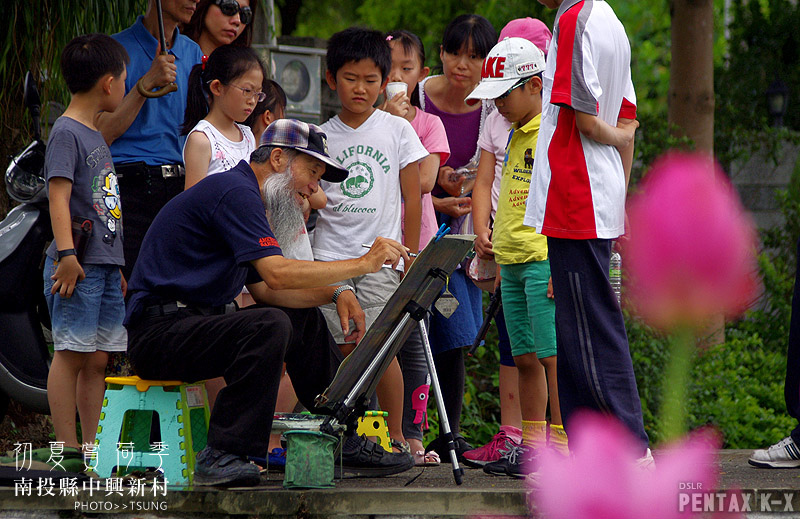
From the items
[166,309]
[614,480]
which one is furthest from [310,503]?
[614,480]

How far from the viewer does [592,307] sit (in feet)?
9.29

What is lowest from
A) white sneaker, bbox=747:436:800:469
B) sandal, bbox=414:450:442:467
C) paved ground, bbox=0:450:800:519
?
sandal, bbox=414:450:442:467

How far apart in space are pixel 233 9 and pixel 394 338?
6.67 ft

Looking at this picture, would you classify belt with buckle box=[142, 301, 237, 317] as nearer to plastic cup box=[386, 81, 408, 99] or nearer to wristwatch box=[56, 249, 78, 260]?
wristwatch box=[56, 249, 78, 260]

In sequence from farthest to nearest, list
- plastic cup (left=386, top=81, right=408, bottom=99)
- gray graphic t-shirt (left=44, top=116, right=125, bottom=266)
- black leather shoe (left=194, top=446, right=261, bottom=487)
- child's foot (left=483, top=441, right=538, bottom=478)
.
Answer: plastic cup (left=386, top=81, right=408, bottom=99) < gray graphic t-shirt (left=44, top=116, right=125, bottom=266) < child's foot (left=483, top=441, right=538, bottom=478) < black leather shoe (left=194, top=446, right=261, bottom=487)

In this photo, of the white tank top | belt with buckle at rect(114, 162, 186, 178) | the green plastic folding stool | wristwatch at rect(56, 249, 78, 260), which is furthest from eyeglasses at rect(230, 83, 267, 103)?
the green plastic folding stool

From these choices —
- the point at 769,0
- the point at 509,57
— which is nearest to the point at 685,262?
the point at 509,57

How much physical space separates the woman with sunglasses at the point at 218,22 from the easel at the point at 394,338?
6.44 feet

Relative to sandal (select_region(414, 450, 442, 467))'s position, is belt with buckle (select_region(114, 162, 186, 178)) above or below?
above

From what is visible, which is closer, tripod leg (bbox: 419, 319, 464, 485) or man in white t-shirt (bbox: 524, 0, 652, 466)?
A: man in white t-shirt (bbox: 524, 0, 652, 466)

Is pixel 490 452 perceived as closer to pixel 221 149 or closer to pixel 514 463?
pixel 514 463

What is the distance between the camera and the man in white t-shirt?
9.17 ft

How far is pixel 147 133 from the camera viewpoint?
155 inches

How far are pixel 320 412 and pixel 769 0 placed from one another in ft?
33.9
